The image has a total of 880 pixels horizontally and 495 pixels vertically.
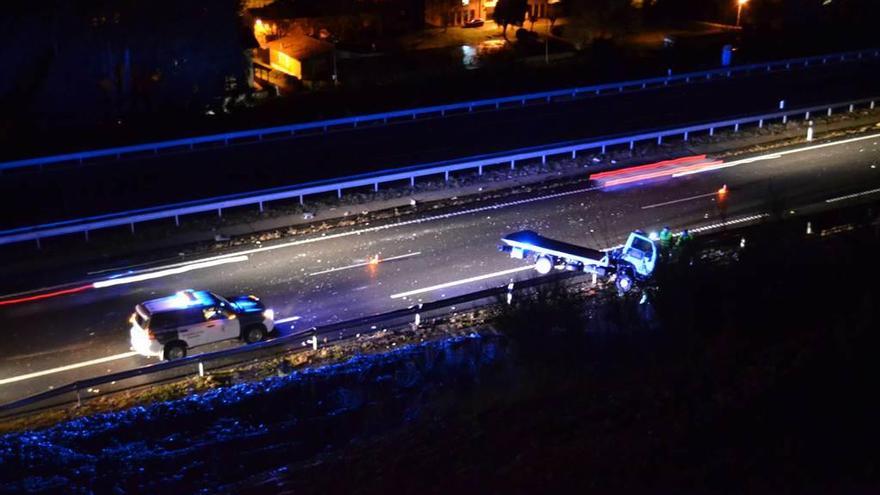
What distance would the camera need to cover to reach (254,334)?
16.6m

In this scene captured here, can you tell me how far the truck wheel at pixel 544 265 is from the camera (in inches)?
767

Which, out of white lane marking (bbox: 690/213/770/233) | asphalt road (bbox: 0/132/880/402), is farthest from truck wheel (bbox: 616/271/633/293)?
white lane marking (bbox: 690/213/770/233)

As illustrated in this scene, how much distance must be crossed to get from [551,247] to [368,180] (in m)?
7.69

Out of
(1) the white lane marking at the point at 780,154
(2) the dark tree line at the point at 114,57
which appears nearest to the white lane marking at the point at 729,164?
(1) the white lane marking at the point at 780,154

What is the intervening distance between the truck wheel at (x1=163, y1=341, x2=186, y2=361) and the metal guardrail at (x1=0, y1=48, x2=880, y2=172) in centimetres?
1394

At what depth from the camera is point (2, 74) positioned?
33.9 meters

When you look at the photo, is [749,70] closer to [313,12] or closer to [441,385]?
[313,12]

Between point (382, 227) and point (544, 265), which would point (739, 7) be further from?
point (544, 265)

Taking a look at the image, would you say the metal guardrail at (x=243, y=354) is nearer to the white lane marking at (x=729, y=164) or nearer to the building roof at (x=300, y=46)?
the white lane marking at (x=729, y=164)

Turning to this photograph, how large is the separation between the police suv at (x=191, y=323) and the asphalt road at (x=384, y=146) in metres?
9.69

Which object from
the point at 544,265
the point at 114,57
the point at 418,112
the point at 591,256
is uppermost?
the point at 114,57

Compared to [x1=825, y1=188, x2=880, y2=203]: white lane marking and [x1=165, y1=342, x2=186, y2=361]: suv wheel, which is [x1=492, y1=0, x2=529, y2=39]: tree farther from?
[x1=165, y1=342, x2=186, y2=361]: suv wheel

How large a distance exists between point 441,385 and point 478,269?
663 cm

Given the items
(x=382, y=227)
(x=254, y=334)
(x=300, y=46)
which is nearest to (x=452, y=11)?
(x=300, y=46)
